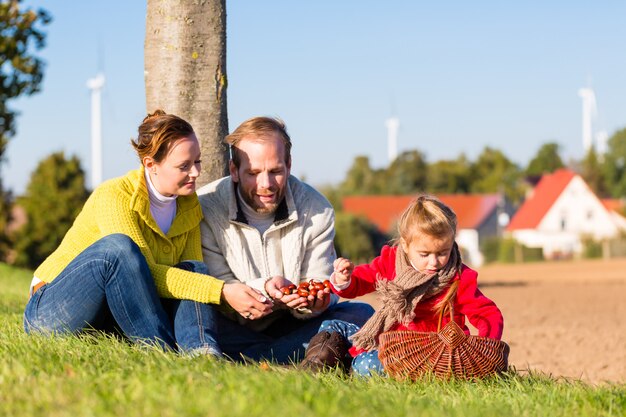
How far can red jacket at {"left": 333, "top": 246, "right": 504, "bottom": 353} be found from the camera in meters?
4.88

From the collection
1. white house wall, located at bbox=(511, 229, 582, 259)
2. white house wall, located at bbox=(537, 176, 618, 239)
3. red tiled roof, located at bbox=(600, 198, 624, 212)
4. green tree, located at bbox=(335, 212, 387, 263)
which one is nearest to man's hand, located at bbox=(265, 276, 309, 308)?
green tree, located at bbox=(335, 212, 387, 263)

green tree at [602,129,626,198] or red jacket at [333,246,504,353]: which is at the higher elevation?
red jacket at [333,246,504,353]

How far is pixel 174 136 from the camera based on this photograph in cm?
514

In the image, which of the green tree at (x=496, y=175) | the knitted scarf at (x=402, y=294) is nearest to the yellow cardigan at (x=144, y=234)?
the knitted scarf at (x=402, y=294)

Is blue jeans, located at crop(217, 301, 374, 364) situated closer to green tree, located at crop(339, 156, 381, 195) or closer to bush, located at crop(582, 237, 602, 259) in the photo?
bush, located at crop(582, 237, 602, 259)

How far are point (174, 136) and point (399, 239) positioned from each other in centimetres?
127

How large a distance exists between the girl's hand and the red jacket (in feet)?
0.28

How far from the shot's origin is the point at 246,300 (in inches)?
194

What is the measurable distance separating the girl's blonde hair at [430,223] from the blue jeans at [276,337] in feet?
2.41

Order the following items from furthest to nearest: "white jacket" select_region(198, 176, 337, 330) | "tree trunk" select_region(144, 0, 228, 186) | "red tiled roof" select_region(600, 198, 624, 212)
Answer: "red tiled roof" select_region(600, 198, 624, 212) < "tree trunk" select_region(144, 0, 228, 186) < "white jacket" select_region(198, 176, 337, 330)

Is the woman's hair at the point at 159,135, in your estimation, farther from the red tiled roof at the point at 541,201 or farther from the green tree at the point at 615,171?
the green tree at the point at 615,171

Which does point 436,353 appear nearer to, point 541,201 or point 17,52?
point 17,52

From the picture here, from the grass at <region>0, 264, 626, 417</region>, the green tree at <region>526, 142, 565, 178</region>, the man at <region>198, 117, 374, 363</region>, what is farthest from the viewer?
the green tree at <region>526, 142, 565, 178</region>

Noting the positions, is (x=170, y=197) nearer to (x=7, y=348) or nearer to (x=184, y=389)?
(x=7, y=348)
